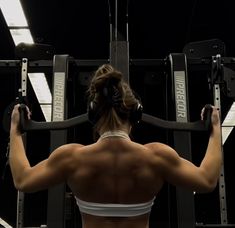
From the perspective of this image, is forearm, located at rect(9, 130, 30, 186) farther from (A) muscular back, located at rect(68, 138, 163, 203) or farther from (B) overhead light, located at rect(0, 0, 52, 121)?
(B) overhead light, located at rect(0, 0, 52, 121)

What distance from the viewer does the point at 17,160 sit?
5.42 feet

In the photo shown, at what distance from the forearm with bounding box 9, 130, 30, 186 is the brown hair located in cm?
29

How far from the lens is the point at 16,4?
4.63 metres

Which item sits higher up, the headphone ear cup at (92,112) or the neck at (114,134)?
the headphone ear cup at (92,112)

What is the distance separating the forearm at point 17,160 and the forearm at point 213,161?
63 cm

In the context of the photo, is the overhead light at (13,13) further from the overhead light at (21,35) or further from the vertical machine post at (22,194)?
the vertical machine post at (22,194)

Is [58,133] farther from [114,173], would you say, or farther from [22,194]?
[114,173]

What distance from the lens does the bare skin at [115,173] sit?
159 centimetres

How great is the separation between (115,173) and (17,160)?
357mm

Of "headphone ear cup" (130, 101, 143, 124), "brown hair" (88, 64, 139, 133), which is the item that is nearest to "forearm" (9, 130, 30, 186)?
"brown hair" (88, 64, 139, 133)

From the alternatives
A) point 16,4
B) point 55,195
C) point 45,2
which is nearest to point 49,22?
point 45,2

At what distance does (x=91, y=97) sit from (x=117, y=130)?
162mm

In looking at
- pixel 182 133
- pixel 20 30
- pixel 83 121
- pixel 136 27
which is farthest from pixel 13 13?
pixel 83 121

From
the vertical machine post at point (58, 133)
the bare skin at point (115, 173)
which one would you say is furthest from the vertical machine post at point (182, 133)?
the bare skin at point (115, 173)
